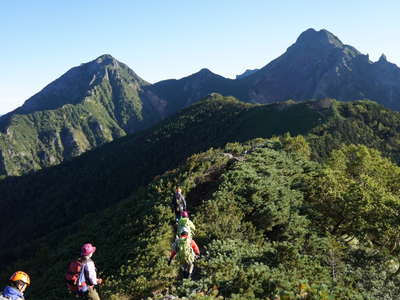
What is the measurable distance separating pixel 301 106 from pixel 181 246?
13427 cm

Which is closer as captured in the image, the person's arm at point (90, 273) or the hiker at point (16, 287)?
the hiker at point (16, 287)

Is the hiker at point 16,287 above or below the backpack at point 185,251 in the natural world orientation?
above

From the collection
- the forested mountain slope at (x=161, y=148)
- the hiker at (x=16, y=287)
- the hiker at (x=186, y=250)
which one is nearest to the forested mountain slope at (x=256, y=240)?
the hiker at (x=186, y=250)

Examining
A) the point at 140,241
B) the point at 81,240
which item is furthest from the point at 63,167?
the point at 140,241

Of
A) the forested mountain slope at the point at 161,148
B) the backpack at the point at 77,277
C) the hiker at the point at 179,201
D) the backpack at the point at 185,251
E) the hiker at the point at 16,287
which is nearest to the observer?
the hiker at the point at 16,287

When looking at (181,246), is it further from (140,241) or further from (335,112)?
(335,112)

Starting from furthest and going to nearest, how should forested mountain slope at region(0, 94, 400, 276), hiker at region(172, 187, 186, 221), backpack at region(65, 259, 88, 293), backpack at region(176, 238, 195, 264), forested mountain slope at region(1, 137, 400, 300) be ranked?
forested mountain slope at region(0, 94, 400, 276) < hiker at region(172, 187, 186, 221) < backpack at region(176, 238, 195, 264) < forested mountain slope at region(1, 137, 400, 300) < backpack at region(65, 259, 88, 293)

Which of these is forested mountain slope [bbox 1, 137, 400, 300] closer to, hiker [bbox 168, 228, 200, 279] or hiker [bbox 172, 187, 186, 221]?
hiker [bbox 168, 228, 200, 279]

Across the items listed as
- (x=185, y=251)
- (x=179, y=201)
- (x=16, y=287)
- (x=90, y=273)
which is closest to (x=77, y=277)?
(x=90, y=273)

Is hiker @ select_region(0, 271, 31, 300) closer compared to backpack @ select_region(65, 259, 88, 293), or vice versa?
hiker @ select_region(0, 271, 31, 300)

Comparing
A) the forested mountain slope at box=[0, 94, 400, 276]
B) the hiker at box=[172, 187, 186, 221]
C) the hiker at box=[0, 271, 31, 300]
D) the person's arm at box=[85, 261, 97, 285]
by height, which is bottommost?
the forested mountain slope at box=[0, 94, 400, 276]

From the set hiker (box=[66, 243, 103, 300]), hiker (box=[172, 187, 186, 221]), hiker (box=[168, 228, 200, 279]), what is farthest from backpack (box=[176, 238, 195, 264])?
hiker (box=[172, 187, 186, 221])

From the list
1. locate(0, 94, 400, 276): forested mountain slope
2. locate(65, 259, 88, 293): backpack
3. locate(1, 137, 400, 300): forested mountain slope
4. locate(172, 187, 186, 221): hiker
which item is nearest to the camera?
locate(65, 259, 88, 293): backpack

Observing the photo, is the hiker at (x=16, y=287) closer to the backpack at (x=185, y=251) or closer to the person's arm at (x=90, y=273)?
the person's arm at (x=90, y=273)
